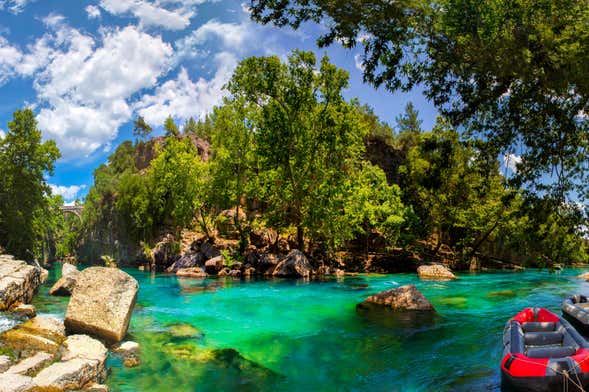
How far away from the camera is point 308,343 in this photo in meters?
11.7

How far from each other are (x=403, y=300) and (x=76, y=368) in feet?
41.6

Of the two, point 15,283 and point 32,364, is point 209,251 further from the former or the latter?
point 32,364

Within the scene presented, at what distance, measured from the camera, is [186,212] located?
131ft

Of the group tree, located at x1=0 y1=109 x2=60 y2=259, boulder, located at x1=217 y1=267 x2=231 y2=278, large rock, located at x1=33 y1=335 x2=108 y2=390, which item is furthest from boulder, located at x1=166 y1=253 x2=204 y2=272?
large rock, located at x1=33 y1=335 x2=108 y2=390

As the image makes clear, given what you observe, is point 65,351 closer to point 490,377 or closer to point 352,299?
point 490,377

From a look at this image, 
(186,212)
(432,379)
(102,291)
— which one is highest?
(186,212)

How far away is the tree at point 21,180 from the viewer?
34.7 metres

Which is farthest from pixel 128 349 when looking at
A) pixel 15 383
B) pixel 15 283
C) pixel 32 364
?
pixel 15 283

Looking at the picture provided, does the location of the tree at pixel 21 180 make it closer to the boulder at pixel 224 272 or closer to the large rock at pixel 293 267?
the boulder at pixel 224 272

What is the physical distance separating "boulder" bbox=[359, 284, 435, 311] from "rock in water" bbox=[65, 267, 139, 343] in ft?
33.9

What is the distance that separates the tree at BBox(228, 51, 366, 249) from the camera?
3055 cm

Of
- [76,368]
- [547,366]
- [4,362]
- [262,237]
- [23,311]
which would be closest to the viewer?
[547,366]

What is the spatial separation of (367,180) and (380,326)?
1046 inches

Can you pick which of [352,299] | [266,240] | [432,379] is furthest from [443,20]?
[266,240]
